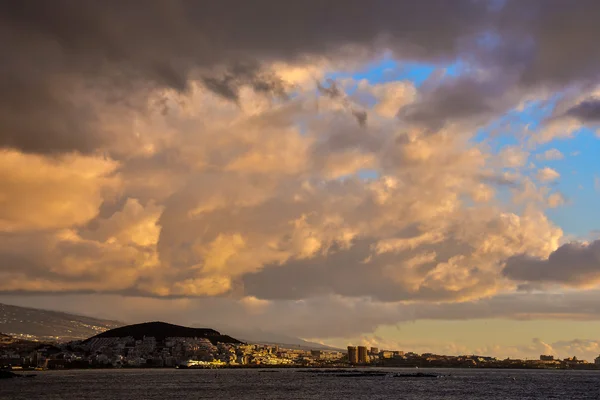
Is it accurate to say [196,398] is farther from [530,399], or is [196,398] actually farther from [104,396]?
[530,399]

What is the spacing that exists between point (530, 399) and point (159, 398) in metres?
100

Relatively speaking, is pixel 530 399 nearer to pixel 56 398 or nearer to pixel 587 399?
pixel 587 399

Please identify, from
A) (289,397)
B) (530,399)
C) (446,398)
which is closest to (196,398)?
(289,397)

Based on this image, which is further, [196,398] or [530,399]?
[530,399]

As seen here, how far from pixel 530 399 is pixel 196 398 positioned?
298 ft

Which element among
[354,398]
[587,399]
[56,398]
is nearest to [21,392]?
[56,398]

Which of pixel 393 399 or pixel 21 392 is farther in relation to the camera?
pixel 21 392

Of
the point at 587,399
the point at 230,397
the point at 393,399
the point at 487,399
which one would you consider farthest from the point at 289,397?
the point at 587,399

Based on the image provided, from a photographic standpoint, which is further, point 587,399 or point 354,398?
point 587,399

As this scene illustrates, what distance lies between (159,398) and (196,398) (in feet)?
30.7

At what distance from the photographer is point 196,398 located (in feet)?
588

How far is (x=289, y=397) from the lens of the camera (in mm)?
185375

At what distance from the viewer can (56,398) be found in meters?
179

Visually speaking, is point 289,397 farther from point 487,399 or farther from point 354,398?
point 487,399
